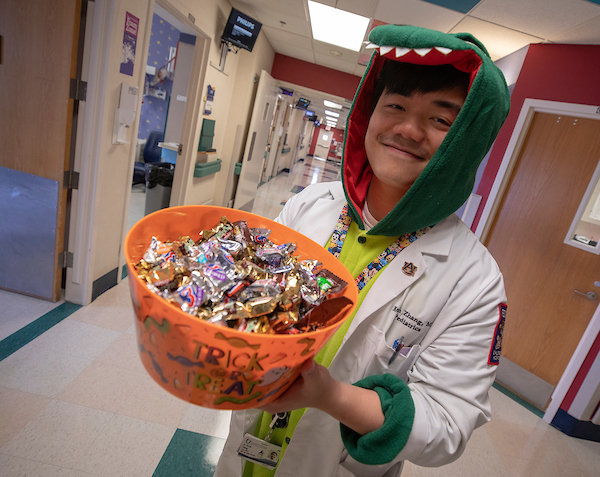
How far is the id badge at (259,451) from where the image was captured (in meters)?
1.02

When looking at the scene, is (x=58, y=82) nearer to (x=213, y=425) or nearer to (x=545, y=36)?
(x=213, y=425)

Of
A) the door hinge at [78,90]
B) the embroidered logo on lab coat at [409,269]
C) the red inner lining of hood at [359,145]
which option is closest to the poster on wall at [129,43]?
the door hinge at [78,90]

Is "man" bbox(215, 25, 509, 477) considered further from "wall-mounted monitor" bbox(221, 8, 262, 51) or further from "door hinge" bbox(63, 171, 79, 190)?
Answer: "wall-mounted monitor" bbox(221, 8, 262, 51)

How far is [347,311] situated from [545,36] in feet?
11.8

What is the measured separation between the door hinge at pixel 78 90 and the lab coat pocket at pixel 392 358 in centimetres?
236

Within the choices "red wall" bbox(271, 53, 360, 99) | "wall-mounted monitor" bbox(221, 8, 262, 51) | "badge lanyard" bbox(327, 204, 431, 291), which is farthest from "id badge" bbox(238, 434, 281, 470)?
"red wall" bbox(271, 53, 360, 99)

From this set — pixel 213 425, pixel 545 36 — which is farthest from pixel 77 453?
pixel 545 36

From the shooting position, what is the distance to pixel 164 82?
641cm

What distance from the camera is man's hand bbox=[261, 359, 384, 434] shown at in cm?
63

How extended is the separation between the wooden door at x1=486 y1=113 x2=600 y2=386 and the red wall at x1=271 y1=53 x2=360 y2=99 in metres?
4.21

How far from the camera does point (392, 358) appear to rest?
0.86m

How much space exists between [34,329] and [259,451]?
6.67ft

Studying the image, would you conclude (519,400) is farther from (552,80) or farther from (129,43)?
(129,43)

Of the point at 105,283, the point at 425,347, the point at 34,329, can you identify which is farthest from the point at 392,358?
the point at 105,283
